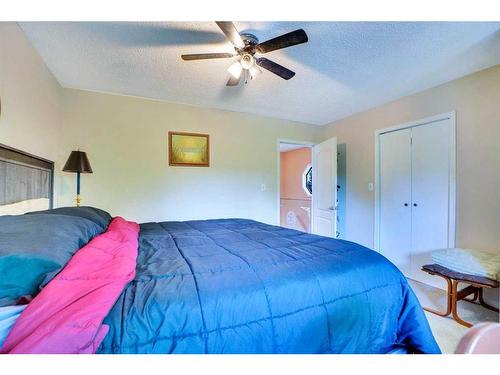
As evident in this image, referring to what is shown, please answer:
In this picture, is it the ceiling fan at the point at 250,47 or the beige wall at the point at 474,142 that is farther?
the beige wall at the point at 474,142

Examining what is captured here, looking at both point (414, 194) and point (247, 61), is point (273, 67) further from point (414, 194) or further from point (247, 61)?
point (414, 194)

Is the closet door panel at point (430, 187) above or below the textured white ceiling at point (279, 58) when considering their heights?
below

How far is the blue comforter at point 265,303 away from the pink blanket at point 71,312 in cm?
4

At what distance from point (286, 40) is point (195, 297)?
151 cm

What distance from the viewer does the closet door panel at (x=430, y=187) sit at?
2465 mm

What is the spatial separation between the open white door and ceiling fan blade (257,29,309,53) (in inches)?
80.1

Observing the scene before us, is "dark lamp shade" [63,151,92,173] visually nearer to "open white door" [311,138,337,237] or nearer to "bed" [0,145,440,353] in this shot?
"bed" [0,145,440,353]

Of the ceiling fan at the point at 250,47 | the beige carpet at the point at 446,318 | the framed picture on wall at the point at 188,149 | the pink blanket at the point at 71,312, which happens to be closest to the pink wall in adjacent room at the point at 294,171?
the framed picture on wall at the point at 188,149

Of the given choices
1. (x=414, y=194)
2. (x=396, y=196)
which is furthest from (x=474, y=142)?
(x=396, y=196)

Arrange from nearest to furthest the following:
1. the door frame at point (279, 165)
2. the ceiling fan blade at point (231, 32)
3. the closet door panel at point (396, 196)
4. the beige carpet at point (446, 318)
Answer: the ceiling fan blade at point (231, 32), the beige carpet at point (446, 318), the closet door panel at point (396, 196), the door frame at point (279, 165)

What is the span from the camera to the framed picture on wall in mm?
3025

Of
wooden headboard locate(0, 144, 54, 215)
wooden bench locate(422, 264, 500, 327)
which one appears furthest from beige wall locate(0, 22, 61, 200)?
wooden bench locate(422, 264, 500, 327)

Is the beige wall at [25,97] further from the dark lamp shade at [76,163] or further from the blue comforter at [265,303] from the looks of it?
the blue comforter at [265,303]
